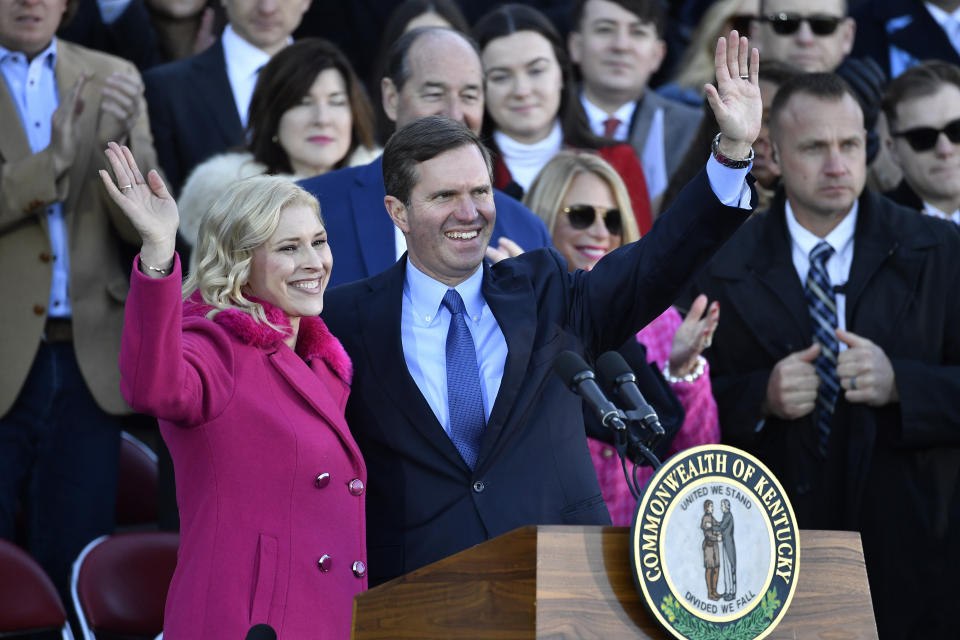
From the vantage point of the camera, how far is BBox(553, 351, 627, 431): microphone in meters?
2.57

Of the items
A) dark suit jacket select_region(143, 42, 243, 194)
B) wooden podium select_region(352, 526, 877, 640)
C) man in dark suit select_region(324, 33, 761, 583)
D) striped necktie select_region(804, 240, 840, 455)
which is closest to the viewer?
wooden podium select_region(352, 526, 877, 640)

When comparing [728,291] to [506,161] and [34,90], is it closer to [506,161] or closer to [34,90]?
[506,161]

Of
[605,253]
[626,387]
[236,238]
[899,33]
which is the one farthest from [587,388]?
[899,33]

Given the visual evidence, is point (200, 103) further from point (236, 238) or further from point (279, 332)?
point (279, 332)

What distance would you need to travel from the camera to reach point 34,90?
5.45 metres

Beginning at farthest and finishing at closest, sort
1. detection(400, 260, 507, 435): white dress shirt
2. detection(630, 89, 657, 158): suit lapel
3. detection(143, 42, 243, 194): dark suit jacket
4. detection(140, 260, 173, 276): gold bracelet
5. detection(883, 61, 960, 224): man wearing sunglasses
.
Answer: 1. detection(630, 89, 657, 158): suit lapel
2. detection(143, 42, 243, 194): dark suit jacket
3. detection(883, 61, 960, 224): man wearing sunglasses
4. detection(400, 260, 507, 435): white dress shirt
5. detection(140, 260, 173, 276): gold bracelet

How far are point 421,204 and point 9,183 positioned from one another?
84.0 inches

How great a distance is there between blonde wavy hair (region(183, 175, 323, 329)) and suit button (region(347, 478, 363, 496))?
0.44 m

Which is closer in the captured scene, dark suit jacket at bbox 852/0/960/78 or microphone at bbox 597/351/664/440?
microphone at bbox 597/351/664/440

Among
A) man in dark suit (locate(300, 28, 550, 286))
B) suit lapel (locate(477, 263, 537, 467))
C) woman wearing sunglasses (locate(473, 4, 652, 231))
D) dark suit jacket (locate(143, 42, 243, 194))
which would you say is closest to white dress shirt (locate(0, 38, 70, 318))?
dark suit jacket (locate(143, 42, 243, 194))

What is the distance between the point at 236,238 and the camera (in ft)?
11.5

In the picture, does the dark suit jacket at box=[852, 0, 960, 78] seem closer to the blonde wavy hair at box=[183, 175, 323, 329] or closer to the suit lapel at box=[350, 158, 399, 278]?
the suit lapel at box=[350, 158, 399, 278]

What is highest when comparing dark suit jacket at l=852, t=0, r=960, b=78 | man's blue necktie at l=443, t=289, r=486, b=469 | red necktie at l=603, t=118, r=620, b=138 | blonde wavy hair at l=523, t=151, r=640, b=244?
dark suit jacket at l=852, t=0, r=960, b=78

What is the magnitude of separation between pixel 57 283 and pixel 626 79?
3192 millimetres
